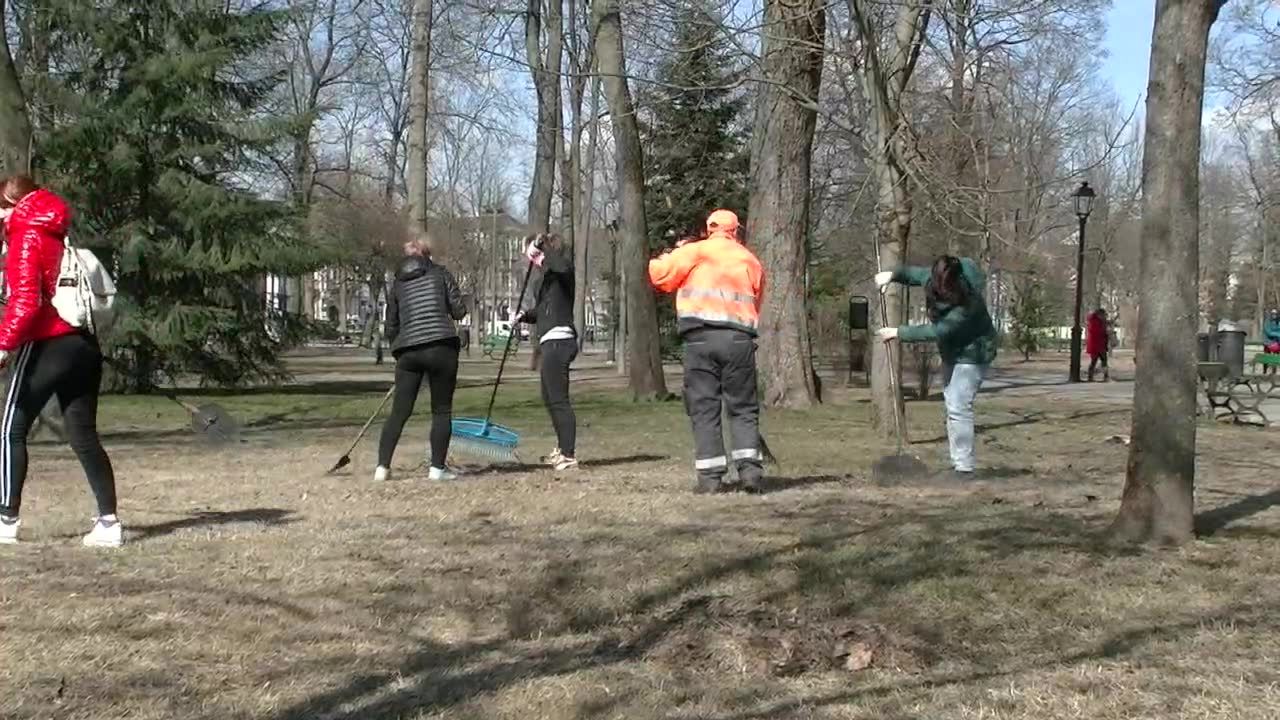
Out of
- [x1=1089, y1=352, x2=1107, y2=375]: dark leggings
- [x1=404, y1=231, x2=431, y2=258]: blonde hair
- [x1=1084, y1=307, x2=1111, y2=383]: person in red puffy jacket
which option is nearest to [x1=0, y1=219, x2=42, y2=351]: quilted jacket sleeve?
[x1=404, y1=231, x2=431, y2=258]: blonde hair

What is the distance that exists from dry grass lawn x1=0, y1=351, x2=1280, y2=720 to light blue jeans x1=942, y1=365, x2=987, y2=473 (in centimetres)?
48

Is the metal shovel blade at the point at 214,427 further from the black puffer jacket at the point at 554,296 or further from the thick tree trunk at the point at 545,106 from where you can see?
the thick tree trunk at the point at 545,106

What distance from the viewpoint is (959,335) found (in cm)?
903

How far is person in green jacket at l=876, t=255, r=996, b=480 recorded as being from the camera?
897 centimetres

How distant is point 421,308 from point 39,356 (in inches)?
129

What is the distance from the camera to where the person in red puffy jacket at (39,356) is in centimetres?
599

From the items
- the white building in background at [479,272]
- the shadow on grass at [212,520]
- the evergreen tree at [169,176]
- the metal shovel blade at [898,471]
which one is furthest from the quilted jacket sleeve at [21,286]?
the white building in background at [479,272]

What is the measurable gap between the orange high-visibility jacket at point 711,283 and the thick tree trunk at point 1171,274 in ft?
8.45

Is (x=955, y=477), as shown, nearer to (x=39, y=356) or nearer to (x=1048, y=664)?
(x=1048, y=664)

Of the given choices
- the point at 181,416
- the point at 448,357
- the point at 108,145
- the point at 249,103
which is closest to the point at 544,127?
the point at 249,103

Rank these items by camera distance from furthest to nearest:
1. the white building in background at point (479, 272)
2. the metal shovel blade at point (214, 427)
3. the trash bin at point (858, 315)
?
the white building in background at point (479, 272) < the trash bin at point (858, 315) < the metal shovel blade at point (214, 427)

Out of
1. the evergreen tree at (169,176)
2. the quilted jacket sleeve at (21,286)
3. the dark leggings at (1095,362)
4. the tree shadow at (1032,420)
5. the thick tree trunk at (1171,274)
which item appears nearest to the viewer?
the quilted jacket sleeve at (21,286)

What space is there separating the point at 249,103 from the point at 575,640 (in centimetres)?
2243

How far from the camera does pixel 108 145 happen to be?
74.2ft
